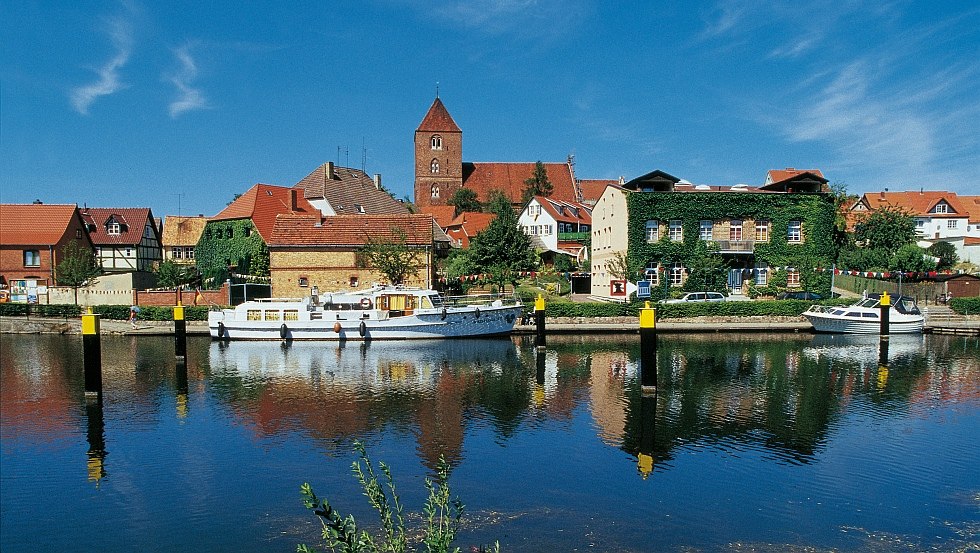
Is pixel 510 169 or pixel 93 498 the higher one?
pixel 510 169

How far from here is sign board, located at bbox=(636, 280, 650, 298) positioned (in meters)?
45.5

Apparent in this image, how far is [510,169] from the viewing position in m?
108

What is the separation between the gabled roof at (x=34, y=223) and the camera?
15.4 metres

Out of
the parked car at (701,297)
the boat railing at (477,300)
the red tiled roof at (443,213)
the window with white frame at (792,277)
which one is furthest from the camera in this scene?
the red tiled roof at (443,213)

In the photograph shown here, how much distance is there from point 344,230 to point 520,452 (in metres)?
33.2

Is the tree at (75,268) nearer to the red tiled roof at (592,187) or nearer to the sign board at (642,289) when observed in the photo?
the sign board at (642,289)

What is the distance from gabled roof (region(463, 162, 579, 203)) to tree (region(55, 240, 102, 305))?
63618mm

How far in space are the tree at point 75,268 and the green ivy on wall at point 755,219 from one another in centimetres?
3524

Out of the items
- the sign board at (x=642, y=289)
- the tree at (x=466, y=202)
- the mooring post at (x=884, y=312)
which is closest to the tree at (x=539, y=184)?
the tree at (x=466, y=202)

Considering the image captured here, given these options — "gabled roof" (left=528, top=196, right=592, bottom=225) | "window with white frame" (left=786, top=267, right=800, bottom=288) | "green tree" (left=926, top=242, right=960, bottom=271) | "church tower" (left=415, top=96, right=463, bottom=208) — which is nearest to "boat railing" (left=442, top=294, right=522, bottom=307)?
"window with white frame" (left=786, top=267, right=800, bottom=288)

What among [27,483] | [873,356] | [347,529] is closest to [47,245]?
[27,483]

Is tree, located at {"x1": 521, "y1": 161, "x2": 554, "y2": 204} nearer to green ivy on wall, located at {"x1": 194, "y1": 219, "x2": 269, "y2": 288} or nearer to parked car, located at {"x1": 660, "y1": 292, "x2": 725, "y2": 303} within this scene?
green ivy on wall, located at {"x1": 194, "y1": 219, "x2": 269, "y2": 288}

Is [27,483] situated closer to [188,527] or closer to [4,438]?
[4,438]

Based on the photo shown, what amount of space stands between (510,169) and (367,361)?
8118 centimetres
